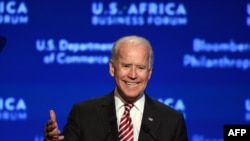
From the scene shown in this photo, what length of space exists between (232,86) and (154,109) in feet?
5.56

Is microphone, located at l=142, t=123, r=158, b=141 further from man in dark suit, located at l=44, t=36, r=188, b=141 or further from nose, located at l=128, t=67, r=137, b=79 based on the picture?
nose, located at l=128, t=67, r=137, b=79

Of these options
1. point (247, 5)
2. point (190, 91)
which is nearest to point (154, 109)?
point (190, 91)

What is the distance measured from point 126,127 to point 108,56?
167 cm

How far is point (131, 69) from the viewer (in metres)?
2.36

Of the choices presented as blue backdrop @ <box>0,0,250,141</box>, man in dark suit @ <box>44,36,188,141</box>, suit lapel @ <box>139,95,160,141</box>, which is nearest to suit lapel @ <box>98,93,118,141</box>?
man in dark suit @ <box>44,36,188,141</box>

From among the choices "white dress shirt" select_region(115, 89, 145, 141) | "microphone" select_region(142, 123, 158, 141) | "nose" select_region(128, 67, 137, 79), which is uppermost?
"nose" select_region(128, 67, 137, 79)

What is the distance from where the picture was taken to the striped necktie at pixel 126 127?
7.54 ft

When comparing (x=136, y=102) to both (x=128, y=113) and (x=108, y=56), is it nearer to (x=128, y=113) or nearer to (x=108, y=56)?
(x=128, y=113)

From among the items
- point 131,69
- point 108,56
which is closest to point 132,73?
point 131,69

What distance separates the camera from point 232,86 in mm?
4004

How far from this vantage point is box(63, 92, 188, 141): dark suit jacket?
7.57 ft

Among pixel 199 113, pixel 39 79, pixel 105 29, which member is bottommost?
pixel 199 113

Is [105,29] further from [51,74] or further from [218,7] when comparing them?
[218,7]

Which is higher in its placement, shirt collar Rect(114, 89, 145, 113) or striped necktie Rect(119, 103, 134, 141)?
shirt collar Rect(114, 89, 145, 113)
